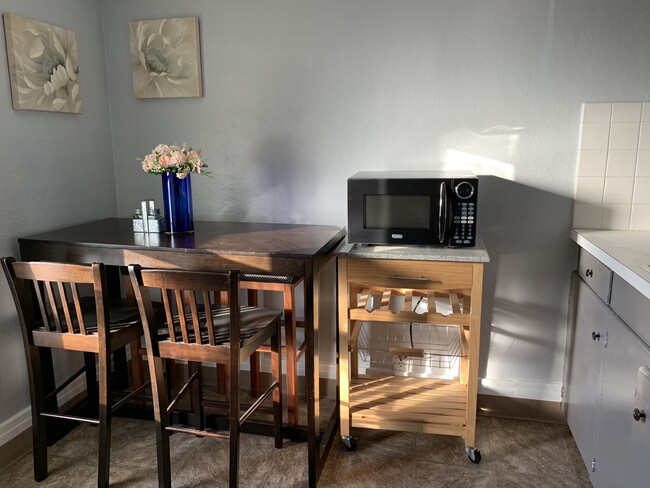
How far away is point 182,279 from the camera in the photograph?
1.65m

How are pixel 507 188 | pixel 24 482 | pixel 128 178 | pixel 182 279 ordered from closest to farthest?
pixel 182 279, pixel 24 482, pixel 507 188, pixel 128 178

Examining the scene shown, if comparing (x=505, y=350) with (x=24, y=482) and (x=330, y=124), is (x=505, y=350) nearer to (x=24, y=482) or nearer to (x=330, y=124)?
(x=330, y=124)

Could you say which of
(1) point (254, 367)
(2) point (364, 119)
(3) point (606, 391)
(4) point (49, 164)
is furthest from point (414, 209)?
(4) point (49, 164)

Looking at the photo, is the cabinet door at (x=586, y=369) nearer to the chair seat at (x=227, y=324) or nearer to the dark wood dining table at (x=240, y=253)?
the dark wood dining table at (x=240, y=253)

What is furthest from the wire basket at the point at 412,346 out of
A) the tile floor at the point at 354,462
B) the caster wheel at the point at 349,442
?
the caster wheel at the point at 349,442

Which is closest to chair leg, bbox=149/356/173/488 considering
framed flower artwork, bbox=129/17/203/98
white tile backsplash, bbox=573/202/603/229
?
framed flower artwork, bbox=129/17/203/98

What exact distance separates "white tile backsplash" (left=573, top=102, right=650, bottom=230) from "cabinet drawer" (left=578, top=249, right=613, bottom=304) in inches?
8.0

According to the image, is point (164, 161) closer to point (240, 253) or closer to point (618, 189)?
point (240, 253)

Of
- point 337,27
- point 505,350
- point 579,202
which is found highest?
point 337,27

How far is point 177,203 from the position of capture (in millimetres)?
2248

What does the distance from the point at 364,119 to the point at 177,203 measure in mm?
938

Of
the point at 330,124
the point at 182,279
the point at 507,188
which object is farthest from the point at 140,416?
the point at 507,188

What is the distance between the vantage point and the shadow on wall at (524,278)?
2.31 meters

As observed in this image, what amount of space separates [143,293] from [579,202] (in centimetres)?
184
